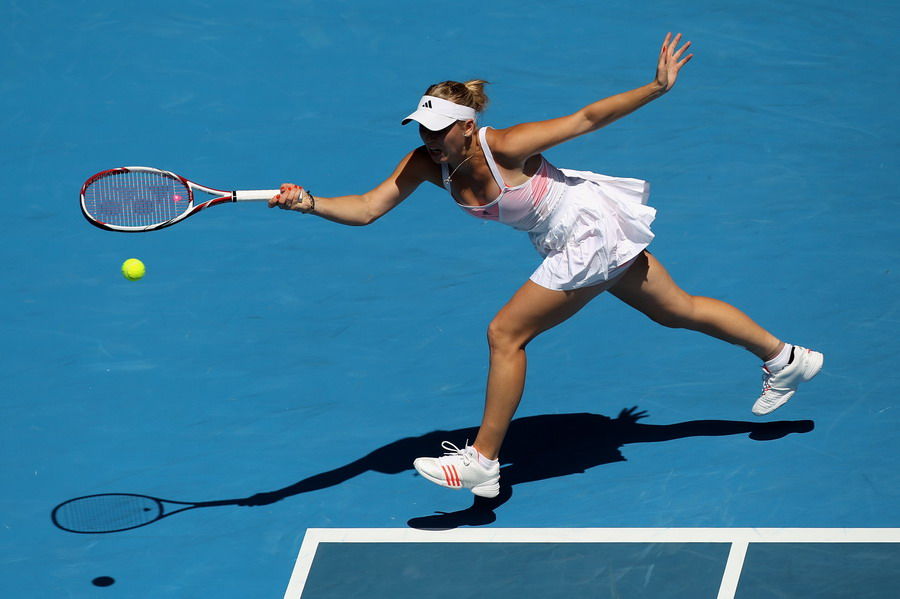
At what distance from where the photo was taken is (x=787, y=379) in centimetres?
591

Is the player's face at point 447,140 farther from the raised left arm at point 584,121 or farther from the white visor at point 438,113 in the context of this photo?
the raised left arm at point 584,121

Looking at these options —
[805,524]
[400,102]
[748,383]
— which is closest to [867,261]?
[748,383]

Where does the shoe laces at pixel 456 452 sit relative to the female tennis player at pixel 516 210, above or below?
below

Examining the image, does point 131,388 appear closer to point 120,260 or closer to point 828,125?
point 120,260

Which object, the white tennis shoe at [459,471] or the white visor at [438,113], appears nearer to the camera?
the white visor at [438,113]

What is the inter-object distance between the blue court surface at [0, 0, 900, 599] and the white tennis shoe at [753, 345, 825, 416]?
0.51ft

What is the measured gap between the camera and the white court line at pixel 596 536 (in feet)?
17.4

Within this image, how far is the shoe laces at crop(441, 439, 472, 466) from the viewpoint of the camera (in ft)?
17.7

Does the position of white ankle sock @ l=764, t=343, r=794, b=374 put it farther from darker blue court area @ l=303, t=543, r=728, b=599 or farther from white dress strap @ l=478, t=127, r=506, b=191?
white dress strap @ l=478, t=127, r=506, b=191

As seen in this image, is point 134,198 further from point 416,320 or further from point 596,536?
point 596,536

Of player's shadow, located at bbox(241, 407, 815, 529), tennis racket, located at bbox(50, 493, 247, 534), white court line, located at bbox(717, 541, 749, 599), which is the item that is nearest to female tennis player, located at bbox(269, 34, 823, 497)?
player's shadow, located at bbox(241, 407, 815, 529)

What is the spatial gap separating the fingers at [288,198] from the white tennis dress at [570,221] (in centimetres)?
64

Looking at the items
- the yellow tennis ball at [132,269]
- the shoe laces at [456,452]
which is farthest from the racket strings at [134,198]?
the shoe laces at [456,452]

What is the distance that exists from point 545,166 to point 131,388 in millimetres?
2464
